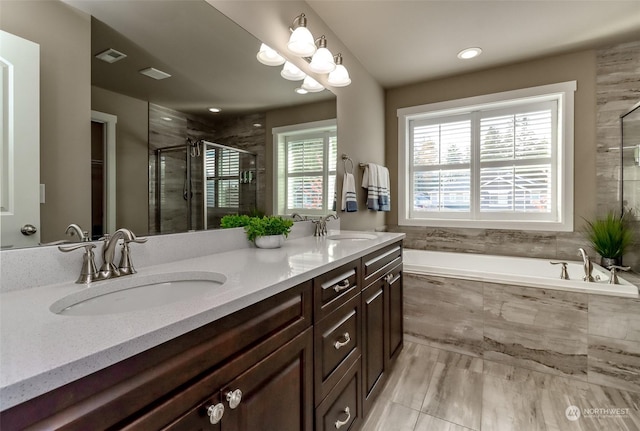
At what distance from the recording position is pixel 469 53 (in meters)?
2.70

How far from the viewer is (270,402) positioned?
83 cm

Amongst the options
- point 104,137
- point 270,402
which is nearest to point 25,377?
point 270,402

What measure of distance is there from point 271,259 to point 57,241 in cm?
68

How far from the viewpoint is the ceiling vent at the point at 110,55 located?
3.24ft

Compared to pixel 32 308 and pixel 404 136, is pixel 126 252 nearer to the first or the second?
pixel 32 308

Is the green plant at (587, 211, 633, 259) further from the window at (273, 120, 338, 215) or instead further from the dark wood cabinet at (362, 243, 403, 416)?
the window at (273, 120, 338, 215)

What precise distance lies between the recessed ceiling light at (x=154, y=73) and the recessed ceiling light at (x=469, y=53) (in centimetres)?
257

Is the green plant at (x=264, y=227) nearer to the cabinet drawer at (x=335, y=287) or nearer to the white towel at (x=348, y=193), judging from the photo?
the cabinet drawer at (x=335, y=287)

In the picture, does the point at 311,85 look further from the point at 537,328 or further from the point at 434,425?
the point at 537,328

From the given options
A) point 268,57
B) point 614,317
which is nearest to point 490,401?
point 614,317

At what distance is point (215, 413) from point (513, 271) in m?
2.91

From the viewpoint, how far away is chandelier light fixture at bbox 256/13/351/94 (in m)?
1.77

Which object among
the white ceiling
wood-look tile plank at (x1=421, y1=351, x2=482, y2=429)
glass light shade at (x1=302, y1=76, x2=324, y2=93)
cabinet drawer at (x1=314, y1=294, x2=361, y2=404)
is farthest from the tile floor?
the white ceiling

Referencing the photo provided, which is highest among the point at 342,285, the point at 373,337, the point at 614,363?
the point at 342,285
